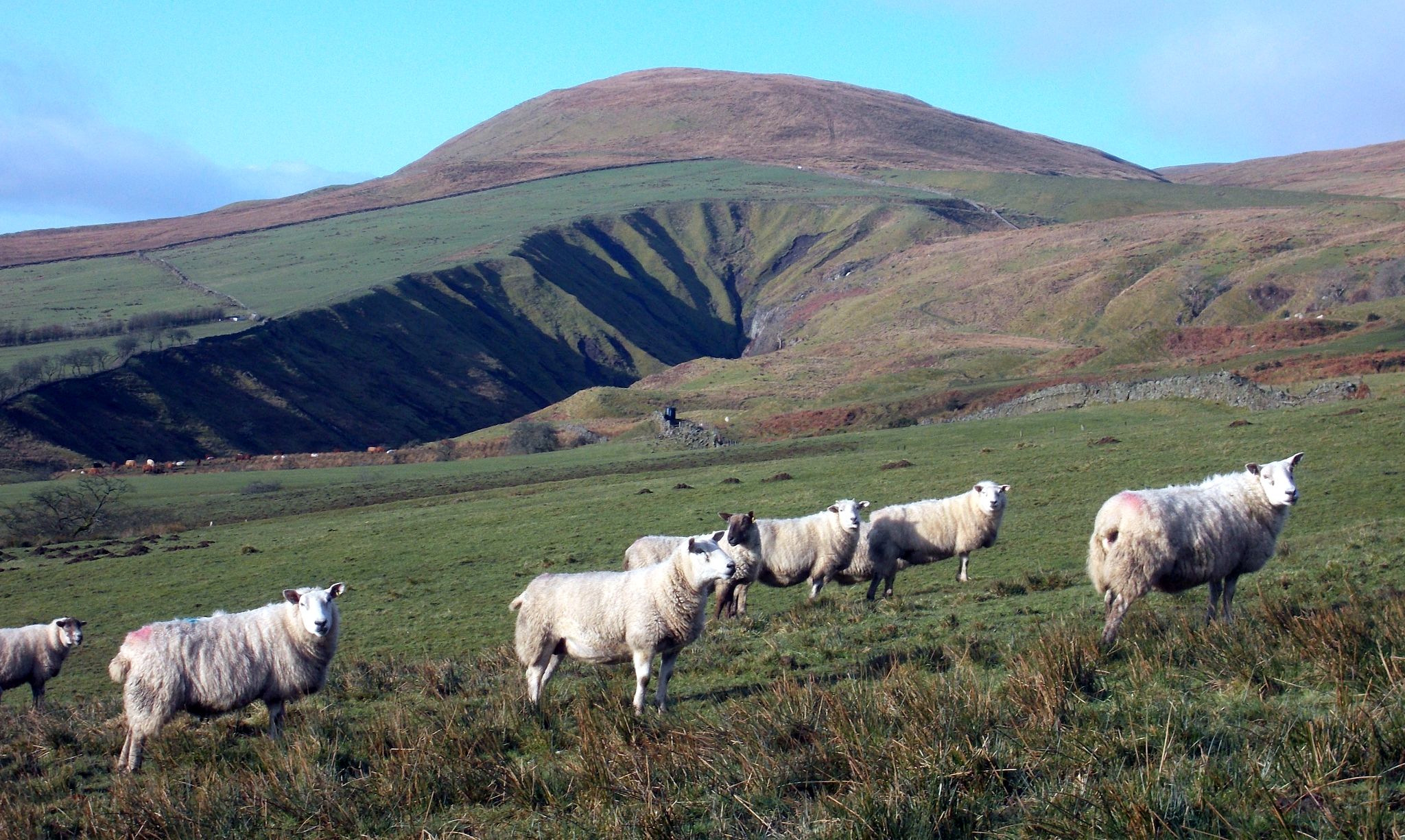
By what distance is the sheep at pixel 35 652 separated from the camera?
56.6 feet

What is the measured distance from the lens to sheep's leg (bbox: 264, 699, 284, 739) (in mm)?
11031

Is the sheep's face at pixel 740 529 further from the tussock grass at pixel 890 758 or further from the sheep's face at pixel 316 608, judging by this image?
the sheep's face at pixel 316 608

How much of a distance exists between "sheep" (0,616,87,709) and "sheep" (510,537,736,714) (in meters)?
10.7

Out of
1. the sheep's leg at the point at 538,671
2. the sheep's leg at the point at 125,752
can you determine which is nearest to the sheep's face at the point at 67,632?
the sheep's leg at the point at 125,752

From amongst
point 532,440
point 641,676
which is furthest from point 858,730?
→ point 532,440

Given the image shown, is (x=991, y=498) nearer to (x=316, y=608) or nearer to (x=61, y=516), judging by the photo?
(x=316, y=608)

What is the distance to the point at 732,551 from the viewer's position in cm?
1606

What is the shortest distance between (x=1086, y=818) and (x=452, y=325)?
450ft

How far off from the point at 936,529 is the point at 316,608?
43.7 feet

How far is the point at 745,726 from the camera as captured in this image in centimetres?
818

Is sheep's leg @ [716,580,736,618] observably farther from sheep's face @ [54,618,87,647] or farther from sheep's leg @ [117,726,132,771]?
sheep's face @ [54,618,87,647]

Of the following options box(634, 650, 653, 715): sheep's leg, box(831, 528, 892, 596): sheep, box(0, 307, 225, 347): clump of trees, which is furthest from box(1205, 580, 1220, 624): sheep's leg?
box(0, 307, 225, 347): clump of trees

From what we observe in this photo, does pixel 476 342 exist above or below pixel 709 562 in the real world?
above

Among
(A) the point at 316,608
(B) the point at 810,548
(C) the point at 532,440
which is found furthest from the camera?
(C) the point at 532,440
